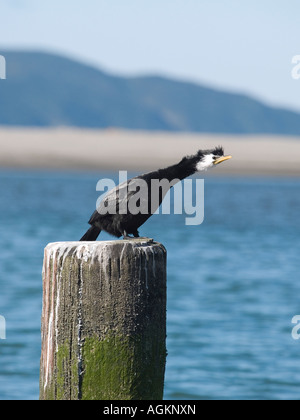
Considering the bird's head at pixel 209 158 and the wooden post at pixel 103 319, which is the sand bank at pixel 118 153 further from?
the wooden post at pixel 103 319

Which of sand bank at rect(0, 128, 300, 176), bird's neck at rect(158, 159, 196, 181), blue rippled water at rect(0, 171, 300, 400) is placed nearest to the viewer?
bird's neck at rect(158, 159, 196, 181)

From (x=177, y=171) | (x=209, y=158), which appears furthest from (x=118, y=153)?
(x=209, y=158)

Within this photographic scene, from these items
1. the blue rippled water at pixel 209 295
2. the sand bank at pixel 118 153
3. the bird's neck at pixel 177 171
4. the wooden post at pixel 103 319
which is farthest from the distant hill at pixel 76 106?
the wooden post at pixel 103 319

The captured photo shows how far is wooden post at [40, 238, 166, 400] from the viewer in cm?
429

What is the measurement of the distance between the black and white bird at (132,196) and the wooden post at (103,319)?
1270 mm

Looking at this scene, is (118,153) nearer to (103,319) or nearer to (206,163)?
(206,163)

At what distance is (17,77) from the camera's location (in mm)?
190750

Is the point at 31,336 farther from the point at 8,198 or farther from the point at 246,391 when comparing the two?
the point at 8,198

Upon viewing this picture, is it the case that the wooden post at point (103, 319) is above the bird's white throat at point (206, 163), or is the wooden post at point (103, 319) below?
below

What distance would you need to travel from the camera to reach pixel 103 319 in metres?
4.32

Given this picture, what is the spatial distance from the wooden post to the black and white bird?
1270 millimetres

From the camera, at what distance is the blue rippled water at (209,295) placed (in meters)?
10.0

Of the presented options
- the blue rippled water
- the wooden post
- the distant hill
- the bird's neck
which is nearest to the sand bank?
the blue rippled water

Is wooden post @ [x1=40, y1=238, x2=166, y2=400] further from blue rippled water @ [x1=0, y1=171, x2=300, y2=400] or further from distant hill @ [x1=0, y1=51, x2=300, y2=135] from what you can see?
distant hill @ [x1=0, y1=51, x2=300, y2=135]
